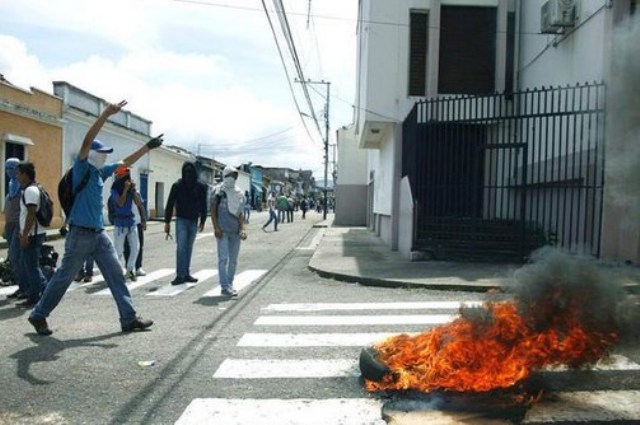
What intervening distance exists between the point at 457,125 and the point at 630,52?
823cm

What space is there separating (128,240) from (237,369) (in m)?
5.31

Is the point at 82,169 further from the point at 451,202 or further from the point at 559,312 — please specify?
the point at 451,202

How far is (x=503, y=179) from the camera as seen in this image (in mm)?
11727

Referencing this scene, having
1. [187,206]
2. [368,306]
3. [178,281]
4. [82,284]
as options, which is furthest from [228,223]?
[82,284]

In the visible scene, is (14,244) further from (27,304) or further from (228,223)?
(228,223)

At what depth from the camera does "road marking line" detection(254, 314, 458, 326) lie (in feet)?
21.8

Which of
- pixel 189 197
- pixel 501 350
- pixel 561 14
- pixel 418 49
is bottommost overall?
pixel 501 350

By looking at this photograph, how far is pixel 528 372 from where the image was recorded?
13.4ft

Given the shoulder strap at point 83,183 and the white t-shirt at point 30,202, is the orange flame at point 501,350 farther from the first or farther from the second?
the white t-shirt at point 30,202

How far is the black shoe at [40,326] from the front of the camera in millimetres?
5848

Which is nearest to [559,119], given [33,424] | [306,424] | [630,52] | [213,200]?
[213,200]

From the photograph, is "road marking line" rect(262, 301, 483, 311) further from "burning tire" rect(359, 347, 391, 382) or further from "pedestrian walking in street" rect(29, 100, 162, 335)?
"burning tire" rect(359, 347, 391, 382)

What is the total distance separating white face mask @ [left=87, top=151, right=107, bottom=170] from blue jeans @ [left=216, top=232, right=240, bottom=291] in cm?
266

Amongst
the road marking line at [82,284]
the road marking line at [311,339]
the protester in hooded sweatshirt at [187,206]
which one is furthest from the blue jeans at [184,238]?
the road marking line at [311,339]
